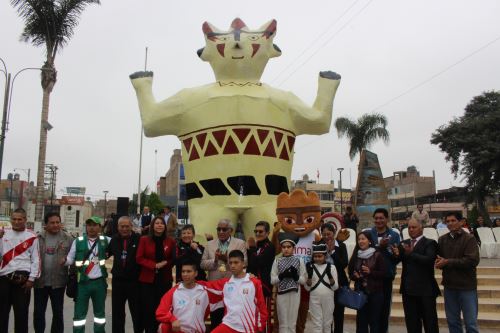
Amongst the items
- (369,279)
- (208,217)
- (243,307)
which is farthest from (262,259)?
(208,217)

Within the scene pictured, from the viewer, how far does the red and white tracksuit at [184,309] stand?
396 cm

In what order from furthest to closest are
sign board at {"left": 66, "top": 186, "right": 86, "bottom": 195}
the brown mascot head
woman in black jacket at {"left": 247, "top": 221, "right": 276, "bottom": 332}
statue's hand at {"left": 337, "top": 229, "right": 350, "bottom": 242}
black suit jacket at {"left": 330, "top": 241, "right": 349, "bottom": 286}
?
sign board at {"left": 66, "top": 186, "right": 86, "bottom": 195}
the brown mascot head
statue's hand at {"left": 337, "top": 229, "right": 350, "bottom": 242}
black suit jacket at {"left": 330, "top": 241, "right": 349, "bottom": 286}
woman in black jacket at {"left": 247, "top": 221, "right": 276, "bottom": 332}

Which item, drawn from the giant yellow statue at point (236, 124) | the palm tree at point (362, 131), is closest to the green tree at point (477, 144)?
the palm tree at point (362, 131)

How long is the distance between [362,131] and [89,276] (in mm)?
17967

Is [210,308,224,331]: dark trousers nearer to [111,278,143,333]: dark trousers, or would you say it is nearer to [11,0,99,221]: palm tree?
[111,278,143,333]: dark trousers

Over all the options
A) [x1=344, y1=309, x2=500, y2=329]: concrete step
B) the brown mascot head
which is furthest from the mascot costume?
[x1=344, y1=309, x2=500, y2=329]: concrete step

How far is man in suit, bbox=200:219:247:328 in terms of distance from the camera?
468 centimetres

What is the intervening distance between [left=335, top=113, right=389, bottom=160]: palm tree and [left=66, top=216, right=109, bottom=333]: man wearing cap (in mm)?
17613

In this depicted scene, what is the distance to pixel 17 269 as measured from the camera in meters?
4.66

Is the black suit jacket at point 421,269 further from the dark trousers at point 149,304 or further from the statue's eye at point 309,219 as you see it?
the dark trousers at point 149,304

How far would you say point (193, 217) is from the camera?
6891 millimetres

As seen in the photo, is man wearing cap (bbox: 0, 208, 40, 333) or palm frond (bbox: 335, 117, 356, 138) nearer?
man wearing cap (bbox: 0, 208, 40, 333)

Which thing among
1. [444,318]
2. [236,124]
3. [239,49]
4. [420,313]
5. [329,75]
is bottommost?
[444,318]

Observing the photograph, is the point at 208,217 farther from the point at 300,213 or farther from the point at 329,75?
the point at 329,75
